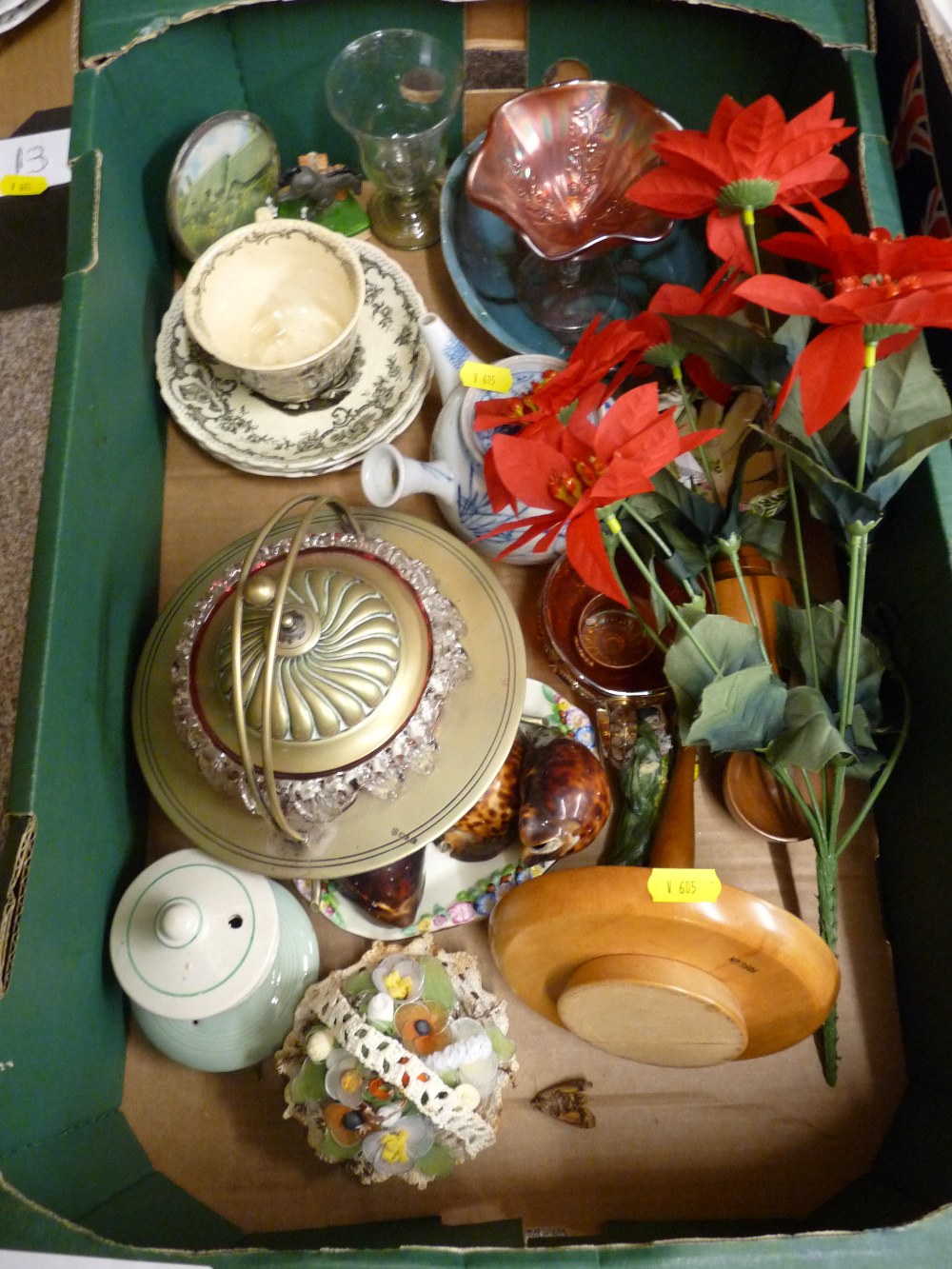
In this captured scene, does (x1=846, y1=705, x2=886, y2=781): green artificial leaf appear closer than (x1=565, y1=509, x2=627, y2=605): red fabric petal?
No

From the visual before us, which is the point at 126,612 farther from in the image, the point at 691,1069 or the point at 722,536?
the point at 691,1069

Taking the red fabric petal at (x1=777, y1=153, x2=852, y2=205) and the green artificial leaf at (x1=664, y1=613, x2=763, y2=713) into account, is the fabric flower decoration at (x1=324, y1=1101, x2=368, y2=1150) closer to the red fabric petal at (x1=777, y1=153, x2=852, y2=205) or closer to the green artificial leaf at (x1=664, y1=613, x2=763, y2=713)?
the green artificial leaf at (x1=664, y1=613, x2=763, y2=713)

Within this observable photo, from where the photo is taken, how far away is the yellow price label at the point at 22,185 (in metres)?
0.96

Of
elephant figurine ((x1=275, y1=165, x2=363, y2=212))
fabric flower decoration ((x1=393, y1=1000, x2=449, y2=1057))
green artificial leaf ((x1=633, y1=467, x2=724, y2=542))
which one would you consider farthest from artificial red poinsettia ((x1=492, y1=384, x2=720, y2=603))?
elephant figurine ((x1=275, y1=165, x2=363, y2=212))

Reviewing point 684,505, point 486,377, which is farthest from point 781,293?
point 486,377

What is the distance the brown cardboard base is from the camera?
1.99ft

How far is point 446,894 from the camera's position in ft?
2.16

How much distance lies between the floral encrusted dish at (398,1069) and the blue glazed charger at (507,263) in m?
0.56

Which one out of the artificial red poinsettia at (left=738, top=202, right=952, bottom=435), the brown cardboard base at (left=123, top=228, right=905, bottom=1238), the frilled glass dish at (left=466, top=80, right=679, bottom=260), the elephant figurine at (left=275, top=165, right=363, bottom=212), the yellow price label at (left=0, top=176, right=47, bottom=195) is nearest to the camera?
the artificial red poinsettia at (left=738, top=202, right=952, bottom=435)

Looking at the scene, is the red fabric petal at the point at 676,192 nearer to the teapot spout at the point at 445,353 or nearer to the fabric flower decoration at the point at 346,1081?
the teapot spout at the point at 445,353

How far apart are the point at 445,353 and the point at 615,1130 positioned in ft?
2.05

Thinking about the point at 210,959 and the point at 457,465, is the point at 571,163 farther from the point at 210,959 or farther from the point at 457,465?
the point at 210,959

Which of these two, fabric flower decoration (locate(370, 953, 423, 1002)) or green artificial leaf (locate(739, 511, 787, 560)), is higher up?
green artificial leaf (locate(739, 511, 787, 560))

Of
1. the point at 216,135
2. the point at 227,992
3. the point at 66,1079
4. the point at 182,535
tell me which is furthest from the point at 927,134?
the point at 66,1079
